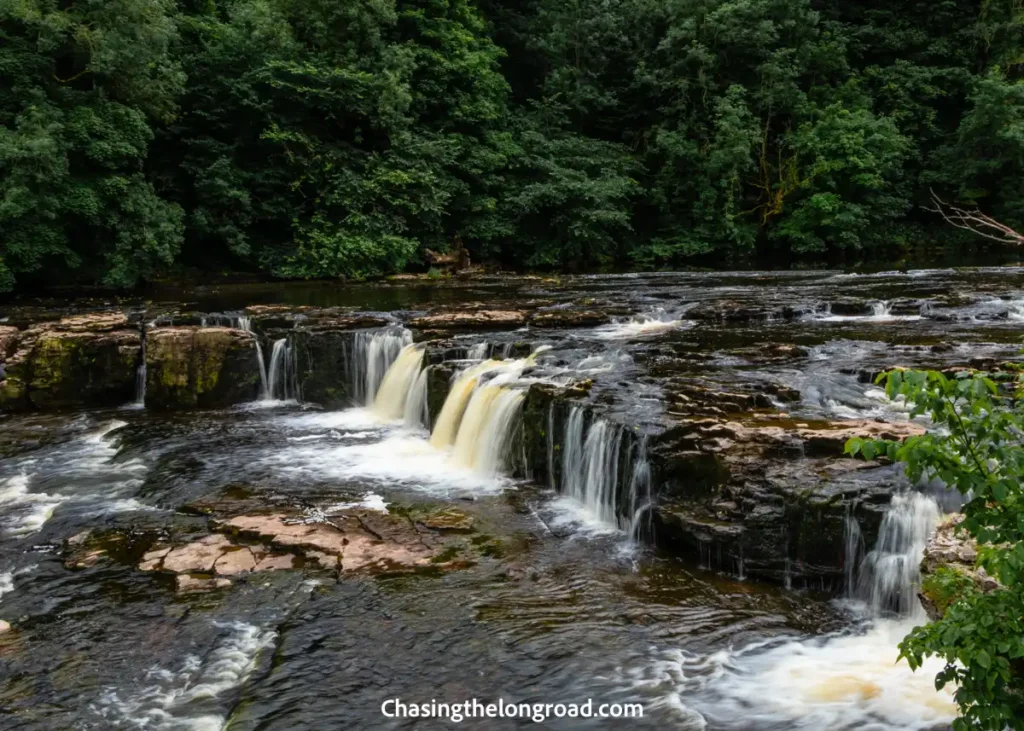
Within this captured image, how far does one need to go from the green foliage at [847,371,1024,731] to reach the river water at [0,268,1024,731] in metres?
2.22

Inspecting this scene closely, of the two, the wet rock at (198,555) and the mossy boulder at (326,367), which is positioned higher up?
the mossy boulder at (326,367)

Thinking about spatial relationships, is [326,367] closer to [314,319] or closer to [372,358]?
[372,358]

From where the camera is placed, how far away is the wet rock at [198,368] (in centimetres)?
1455

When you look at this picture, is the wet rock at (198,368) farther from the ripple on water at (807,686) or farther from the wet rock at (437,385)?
the ripple on water at (807,686)

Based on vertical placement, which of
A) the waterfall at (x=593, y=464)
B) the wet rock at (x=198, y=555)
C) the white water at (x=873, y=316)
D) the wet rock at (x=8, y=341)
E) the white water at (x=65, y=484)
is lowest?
the wet rock at (x=198, y=555)

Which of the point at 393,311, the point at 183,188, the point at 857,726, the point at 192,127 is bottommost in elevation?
the point at 857,726

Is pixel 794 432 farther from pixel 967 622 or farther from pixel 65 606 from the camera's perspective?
pixel 65 606

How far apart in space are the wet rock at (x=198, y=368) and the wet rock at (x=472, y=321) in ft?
11.3

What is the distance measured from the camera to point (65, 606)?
6652mm

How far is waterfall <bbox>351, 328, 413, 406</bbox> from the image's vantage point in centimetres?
1442

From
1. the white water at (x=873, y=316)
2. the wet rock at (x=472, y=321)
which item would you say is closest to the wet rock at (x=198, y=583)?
the wet rock at (x=472, y=321)

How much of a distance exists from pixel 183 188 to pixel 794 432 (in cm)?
2304

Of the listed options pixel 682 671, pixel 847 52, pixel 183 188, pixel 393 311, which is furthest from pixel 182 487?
pixel 847 52

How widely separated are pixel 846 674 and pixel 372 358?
10688mm
